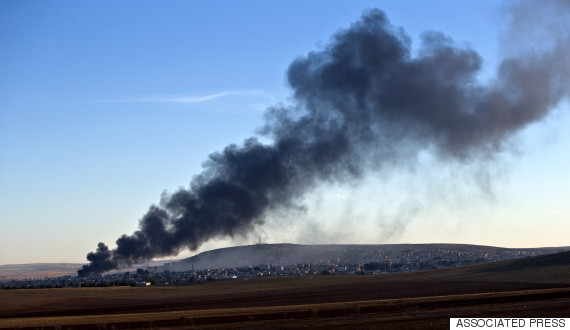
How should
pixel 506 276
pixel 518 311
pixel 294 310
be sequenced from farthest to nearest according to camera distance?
pixel 506 276 < pixel 294 310 < pixel 518 311

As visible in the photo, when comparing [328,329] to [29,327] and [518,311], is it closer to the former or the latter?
[518,311]

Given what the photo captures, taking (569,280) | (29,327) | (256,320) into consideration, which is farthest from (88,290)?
(569,280)

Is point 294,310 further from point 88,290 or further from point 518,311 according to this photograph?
point 88,290

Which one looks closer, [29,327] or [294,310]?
[29,327]

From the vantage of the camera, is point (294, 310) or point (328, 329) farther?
point (294, 310)

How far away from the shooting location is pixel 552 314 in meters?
43.6

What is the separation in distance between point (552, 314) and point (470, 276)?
300 feet

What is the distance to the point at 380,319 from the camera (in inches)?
1884

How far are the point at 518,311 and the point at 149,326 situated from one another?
103ft

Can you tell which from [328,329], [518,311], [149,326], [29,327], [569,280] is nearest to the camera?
[328,329]

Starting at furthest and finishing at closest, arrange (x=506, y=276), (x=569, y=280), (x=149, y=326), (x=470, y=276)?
(x=470, y=276)
(x=506, y=276)
(x=569, y=280)
(x=149, y=326)

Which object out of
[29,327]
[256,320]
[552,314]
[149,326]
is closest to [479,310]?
[552,314]

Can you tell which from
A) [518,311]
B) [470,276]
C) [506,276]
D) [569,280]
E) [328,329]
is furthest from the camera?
[470,276]

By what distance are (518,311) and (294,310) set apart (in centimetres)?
2505
